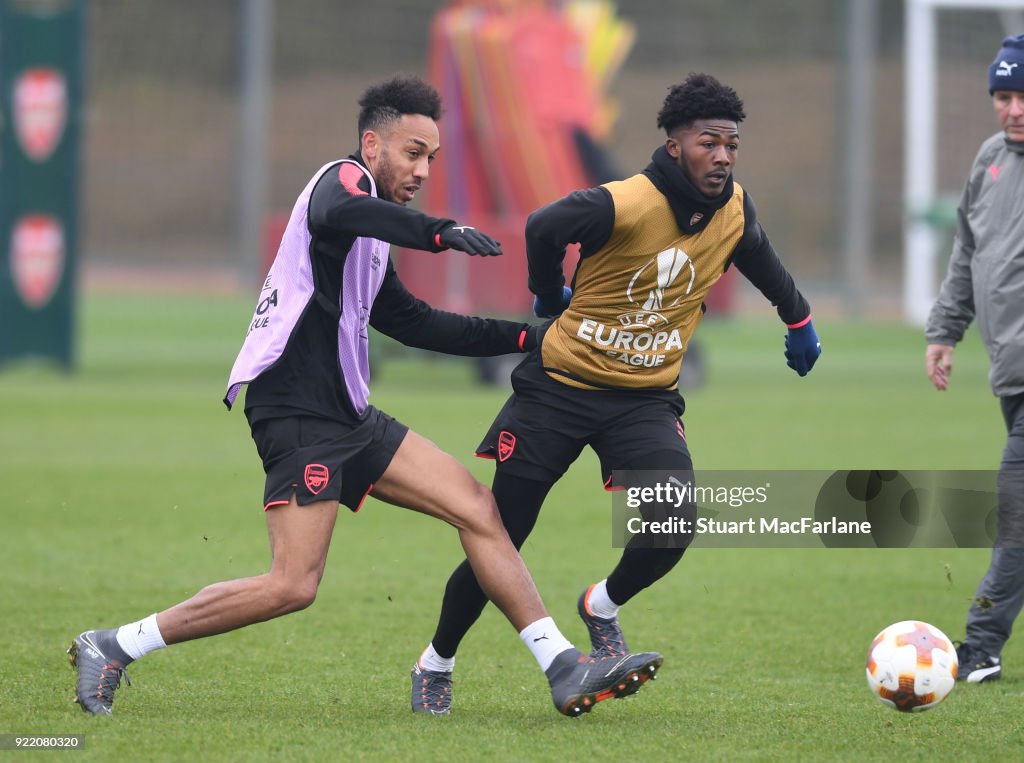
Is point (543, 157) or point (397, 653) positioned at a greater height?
point (543, 157)

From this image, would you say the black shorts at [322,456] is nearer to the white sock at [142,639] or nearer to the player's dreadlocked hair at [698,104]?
the white sock at [142,639]

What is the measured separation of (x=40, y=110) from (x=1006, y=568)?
1550cm

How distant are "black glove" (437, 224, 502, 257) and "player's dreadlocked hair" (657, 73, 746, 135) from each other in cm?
87

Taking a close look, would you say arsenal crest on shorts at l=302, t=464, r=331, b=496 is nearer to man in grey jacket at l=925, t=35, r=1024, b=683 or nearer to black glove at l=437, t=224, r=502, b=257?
black glove at l=437, t=224, r=502, b=257

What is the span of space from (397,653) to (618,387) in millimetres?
1657

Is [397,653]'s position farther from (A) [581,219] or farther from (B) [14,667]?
(A) [581,219]

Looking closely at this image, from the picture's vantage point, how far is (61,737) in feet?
15.8

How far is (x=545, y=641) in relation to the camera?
515 cm

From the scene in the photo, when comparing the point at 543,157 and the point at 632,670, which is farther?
the point at 543,157

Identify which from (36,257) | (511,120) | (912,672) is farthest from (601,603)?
(36,257)

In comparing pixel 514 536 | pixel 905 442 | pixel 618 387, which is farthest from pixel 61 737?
pixel 905 442

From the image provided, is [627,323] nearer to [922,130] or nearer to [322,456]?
[322,456]

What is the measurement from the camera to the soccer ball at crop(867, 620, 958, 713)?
5.04 m

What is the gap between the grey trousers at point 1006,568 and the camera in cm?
600
